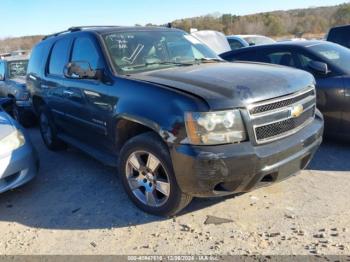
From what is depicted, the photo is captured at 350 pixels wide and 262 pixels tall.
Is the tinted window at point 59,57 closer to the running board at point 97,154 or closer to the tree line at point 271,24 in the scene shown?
the running board at point 97,154

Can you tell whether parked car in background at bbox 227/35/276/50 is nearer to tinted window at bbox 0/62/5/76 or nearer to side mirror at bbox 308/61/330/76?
tinted window at bbox 0/62/5/76

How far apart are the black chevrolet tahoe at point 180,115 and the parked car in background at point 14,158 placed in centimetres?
70

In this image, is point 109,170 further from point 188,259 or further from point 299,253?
point 299,253

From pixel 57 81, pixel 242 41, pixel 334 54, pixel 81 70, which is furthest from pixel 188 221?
pixel 242 41

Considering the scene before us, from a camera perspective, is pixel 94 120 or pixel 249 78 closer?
pixel 249 78

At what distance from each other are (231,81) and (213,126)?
22.9 inches

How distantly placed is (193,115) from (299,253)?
4.62ft

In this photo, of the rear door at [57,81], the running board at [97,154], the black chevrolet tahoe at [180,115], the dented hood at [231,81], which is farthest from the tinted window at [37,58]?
the dented hood at [231,81]

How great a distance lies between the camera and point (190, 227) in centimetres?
364

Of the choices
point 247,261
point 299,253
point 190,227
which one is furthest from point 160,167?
point 299,253

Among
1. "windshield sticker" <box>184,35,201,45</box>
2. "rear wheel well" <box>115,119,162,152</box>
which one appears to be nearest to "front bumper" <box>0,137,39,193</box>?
"rear wheel well" <box>115,119,162,152</box>

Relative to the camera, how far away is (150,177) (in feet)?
12.7

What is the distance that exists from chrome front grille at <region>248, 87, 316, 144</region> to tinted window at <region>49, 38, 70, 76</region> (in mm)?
3174

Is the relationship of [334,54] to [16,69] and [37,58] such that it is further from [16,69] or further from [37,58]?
[16,69]
